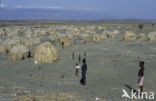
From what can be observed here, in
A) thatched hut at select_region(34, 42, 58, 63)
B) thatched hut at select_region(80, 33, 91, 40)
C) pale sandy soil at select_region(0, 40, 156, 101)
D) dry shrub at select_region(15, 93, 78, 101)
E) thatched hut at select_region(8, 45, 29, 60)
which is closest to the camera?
dry shrub at select_region(15, 93, 78, 101)

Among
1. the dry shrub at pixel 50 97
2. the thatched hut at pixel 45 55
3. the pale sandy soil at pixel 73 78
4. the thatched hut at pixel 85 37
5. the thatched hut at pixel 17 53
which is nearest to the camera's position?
the dry shrub at pixel 50 97

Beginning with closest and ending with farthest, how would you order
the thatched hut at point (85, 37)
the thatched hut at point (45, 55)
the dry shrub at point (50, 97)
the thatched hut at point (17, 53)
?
the dry shrub at point (50, 97)
the thatched hut at point (45, 55)
the thatched hut at point (17, 53)
the thatched hut at point (85, 37)

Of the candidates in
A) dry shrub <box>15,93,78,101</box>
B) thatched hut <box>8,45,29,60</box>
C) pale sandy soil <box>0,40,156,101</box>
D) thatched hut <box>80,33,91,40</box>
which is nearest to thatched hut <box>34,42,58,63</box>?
pale sandy soil <box>0,40,156,101</box>

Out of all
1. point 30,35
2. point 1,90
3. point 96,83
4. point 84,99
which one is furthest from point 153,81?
point 30,35

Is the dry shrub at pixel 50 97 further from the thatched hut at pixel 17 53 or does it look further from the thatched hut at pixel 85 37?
the thatched hut at pixel 85 37

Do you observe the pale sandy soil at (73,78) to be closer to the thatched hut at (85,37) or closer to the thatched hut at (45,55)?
the thatched hut at (45,55)

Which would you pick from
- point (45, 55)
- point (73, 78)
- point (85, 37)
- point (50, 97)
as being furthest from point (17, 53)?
point (85, 37)

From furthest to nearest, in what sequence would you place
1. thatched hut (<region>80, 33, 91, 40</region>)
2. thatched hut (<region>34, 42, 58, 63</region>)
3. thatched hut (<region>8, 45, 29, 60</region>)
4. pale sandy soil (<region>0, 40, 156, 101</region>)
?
thatched hut (<region>80, 33, 91, 40</region>) → thatched hut (<region>8, 45, 29, 60</region>) → thatched hut (<region>34, 42, 58, 63</region>) → pale sandy soil (<region>0, 40, 156, 101</region>)

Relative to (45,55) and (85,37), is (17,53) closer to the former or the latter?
(45,55)

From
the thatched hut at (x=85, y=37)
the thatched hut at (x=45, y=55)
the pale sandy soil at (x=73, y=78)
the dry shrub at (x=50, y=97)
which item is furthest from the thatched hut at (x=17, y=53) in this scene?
the thatched hut at (x=85, y=37)

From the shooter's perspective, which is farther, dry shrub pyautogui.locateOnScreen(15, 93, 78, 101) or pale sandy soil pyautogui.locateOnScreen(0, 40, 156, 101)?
pale sandy soil pyautogui.locateOnScreen(0, 40, 156, 101)

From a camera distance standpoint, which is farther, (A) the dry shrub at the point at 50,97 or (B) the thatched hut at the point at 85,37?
(B) the thatched hut at the point at 85,37

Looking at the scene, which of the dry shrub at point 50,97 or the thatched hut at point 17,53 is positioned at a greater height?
the dry shrub at point 50,97

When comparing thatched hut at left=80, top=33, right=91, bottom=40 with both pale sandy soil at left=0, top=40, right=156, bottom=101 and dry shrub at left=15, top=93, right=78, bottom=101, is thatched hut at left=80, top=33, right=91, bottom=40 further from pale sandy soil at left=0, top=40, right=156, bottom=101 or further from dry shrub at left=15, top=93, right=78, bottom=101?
dry shrub at left=15, top=93, right=78, bottom=101
